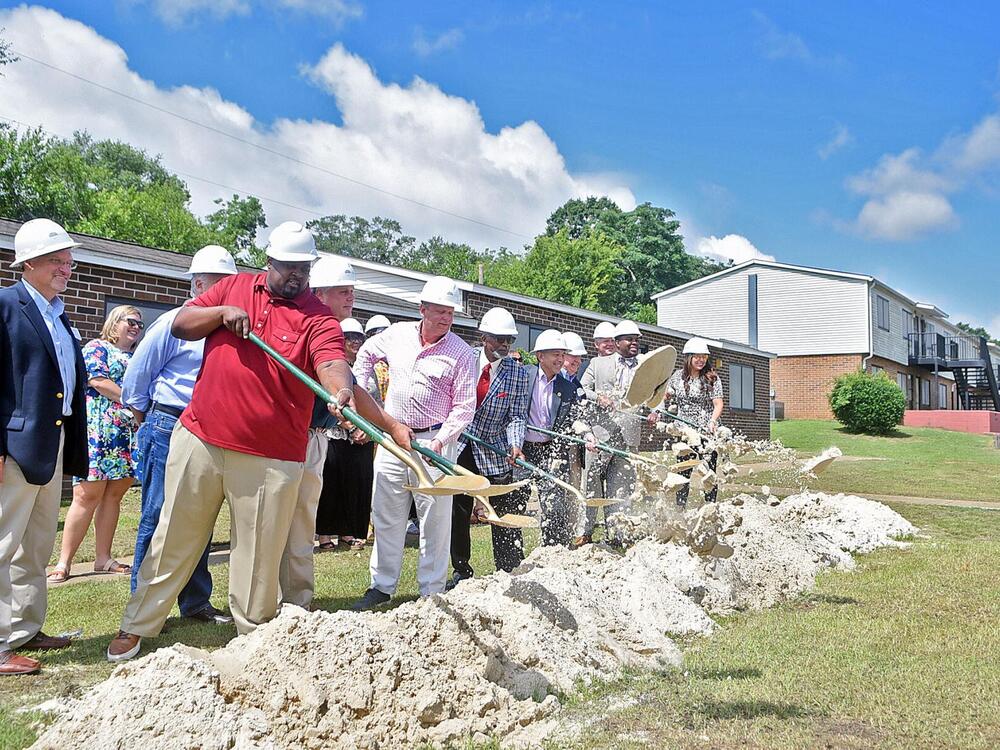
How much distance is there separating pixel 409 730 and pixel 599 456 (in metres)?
4.48

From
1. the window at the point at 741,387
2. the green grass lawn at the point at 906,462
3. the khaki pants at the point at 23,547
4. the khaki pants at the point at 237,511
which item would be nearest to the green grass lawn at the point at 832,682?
the khaki pants at the point at 237,511

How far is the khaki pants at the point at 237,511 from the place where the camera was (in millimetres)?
3723

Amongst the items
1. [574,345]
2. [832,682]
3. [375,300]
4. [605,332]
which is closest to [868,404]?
[375,300]

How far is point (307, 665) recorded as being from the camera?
3264 mm

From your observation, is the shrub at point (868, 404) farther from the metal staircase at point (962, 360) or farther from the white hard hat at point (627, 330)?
the white hard hat at point (627, 330)

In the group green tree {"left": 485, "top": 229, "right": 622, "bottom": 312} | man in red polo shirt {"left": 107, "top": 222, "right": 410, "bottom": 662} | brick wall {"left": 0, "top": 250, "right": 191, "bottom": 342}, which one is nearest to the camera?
man in red polo shirt {"left": 107, "top": 222, "right": 410, "bottom": 662}

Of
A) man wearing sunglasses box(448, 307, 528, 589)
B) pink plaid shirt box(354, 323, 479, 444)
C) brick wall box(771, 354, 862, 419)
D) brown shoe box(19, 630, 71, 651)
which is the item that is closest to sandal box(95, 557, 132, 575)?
brown shoe box(19, 630, 71, 651)

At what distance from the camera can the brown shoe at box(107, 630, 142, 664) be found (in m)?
3.97

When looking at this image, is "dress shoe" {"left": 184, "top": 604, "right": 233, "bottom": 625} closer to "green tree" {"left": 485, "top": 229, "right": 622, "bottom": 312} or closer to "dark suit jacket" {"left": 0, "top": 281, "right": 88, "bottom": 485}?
"dark suit jacket" {"left": 0, "top": 281, "right": 88, "bottom": 485}

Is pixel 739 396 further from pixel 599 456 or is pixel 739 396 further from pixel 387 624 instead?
pixel 387 624

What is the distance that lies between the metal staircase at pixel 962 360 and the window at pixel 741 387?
17910 millimetres

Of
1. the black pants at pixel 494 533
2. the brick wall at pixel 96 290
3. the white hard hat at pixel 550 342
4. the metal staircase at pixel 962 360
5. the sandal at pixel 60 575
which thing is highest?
the metal staircase at pixel 962 360

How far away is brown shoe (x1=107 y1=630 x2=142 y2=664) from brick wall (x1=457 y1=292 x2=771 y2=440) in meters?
6.37

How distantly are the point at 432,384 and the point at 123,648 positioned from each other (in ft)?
7.27
